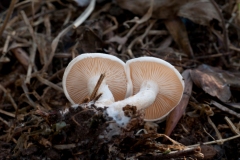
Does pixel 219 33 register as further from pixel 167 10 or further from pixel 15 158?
pixel 15 158

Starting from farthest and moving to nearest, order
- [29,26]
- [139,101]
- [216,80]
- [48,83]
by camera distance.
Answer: [29,26], [48,83], [216,80], [139,101]

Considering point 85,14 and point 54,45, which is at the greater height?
point 85,14

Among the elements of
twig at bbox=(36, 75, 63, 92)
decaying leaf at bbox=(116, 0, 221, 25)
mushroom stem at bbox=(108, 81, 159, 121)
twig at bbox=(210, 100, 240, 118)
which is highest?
decaying leaf at bbox=(116, 0, 221, 25)

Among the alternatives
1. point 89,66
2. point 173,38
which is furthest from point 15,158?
point 173,38

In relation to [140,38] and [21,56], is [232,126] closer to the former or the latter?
[140,38]

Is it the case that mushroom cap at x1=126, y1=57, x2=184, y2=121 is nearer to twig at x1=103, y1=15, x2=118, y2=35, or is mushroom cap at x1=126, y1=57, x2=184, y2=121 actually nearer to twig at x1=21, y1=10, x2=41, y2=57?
twig at x1=103, y1=15, x2=118, y2=35

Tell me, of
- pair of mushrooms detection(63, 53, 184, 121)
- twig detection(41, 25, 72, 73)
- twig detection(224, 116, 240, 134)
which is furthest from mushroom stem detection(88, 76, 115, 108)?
twig detection(224, 116, 240, 134)

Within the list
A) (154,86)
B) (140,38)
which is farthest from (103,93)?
(140,38)
